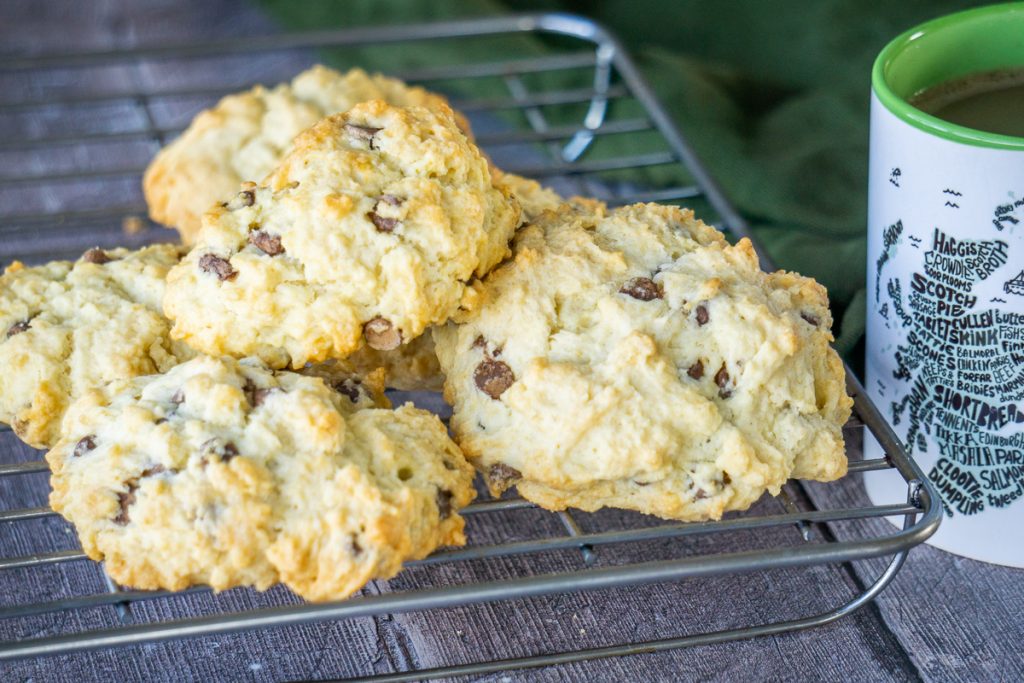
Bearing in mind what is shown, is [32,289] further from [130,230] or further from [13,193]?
[13,193]

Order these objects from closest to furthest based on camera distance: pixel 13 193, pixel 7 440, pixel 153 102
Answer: pixel 7 440
pixel 13 193
pixel 153 102

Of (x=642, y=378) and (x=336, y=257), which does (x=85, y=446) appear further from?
(x=642, y=378)

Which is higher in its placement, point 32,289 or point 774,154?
point 32,289

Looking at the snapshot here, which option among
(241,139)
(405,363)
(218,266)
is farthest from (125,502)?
(241,139)

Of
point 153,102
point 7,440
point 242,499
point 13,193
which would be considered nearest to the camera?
point 242,499

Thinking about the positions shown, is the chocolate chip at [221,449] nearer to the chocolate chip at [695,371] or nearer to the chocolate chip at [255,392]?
the chocolate chip at [255,392]

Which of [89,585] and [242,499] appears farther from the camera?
[89,585]

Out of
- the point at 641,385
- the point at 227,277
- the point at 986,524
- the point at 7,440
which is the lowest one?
the point at 986,524

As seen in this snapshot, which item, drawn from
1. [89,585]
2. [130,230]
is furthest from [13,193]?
[89,585]
